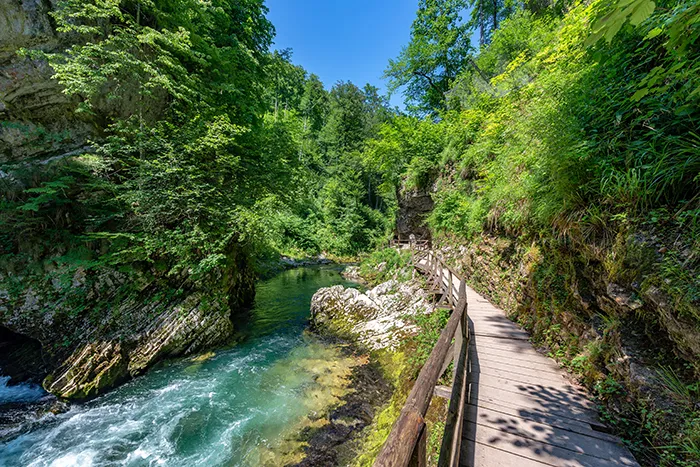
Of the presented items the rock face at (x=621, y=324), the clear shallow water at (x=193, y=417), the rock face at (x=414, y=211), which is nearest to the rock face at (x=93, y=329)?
the clear shallow water at (x=193, y=417)

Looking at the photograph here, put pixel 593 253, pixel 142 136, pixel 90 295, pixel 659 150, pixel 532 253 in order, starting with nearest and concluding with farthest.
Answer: pixel 659 150 → pixel 593 253 → pixel 532 253 → pixel 90 295 → pixel 142 136

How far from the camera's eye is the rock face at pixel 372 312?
22.8 ft

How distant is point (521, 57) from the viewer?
8.05 meters

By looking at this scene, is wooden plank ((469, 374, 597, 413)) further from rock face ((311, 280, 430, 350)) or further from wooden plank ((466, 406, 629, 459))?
rock face ((311, 280, 430, 350))

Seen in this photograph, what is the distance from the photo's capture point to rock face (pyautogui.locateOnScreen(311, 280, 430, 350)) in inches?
273

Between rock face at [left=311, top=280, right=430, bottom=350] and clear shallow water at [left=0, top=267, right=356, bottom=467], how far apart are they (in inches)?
44.5

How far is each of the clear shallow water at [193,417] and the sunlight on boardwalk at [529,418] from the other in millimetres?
3376

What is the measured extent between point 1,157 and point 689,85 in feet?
41.6

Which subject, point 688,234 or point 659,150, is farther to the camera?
point 659,150

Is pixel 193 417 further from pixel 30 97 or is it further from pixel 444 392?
pixel 30 97

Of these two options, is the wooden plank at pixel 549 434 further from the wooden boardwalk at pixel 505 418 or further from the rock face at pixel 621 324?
the rock face at pixel 621 324

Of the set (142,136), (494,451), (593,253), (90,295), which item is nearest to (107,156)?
(142,136)

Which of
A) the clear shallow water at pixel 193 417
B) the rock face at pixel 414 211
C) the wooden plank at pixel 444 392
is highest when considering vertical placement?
the rock face at pixel 414 211

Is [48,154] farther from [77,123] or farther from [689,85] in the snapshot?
[689,85]
